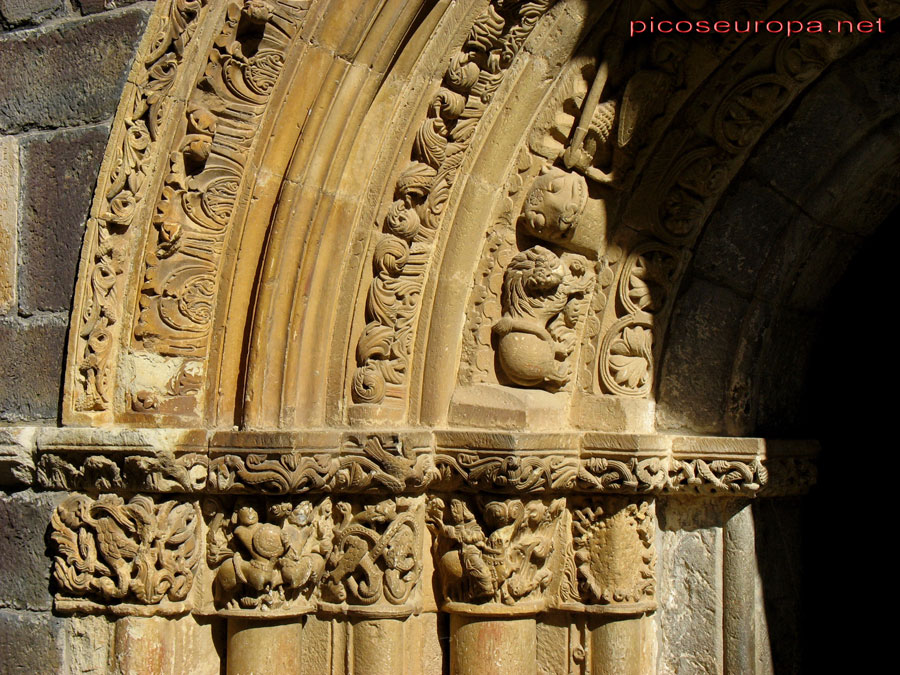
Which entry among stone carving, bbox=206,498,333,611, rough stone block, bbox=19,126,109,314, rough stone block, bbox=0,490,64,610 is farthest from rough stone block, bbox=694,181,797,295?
rough stone block, bbox=0,490,64,610

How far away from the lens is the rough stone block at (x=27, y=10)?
3055 mm

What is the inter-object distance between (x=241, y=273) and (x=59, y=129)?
2.33ft

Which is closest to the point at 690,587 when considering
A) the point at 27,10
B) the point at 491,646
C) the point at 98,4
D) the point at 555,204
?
the point at 491,646

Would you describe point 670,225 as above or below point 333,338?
above

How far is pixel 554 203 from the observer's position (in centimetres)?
290

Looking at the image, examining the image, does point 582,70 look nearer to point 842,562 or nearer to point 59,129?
point 59,129

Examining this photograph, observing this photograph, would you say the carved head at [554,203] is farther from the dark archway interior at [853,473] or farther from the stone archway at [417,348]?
the dark archway interior at [853,473]

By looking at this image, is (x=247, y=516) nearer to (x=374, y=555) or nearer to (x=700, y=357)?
(x=374, y=555)

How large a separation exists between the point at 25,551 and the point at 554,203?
1.83 metres

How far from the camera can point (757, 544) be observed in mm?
3018

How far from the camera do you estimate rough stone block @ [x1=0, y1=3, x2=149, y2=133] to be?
2895 millimetres

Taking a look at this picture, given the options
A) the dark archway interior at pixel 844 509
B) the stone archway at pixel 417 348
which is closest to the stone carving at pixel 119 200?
the stone archway at pixel 417 348

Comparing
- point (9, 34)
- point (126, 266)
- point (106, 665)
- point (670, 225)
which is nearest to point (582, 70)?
point (670, 225)

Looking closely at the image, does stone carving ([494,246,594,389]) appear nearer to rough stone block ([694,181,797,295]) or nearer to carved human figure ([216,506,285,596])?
rough stone block ([694,181,797,295])
